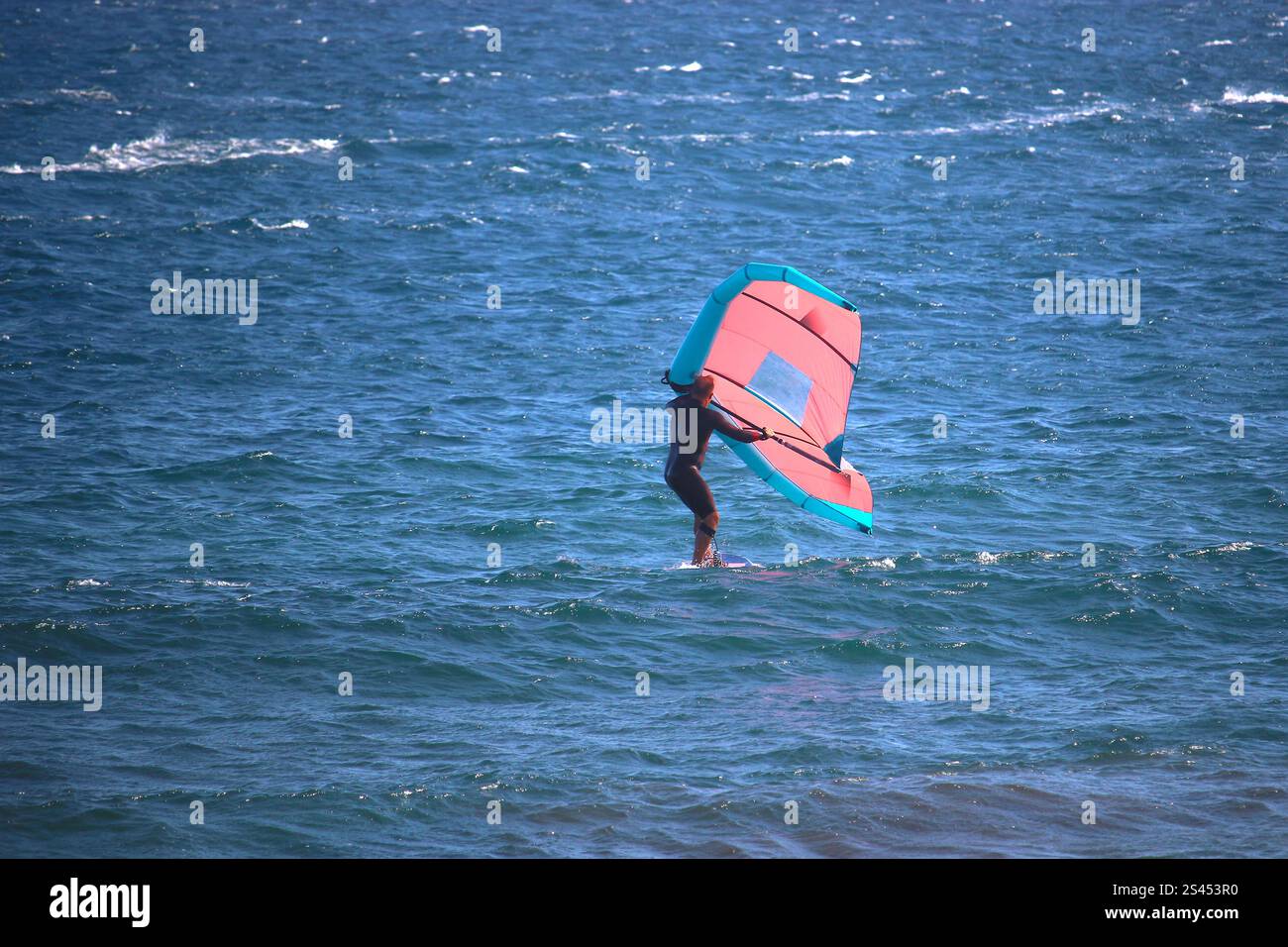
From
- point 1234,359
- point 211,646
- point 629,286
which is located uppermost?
point 629,286

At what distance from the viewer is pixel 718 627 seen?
15266 millimetres

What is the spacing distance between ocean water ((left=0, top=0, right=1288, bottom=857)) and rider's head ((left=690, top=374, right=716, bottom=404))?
7.36 feet

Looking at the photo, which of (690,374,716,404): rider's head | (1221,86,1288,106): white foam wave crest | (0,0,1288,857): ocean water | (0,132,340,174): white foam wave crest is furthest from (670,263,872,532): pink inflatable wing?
(1221,86,1288,106): white foam wave crest

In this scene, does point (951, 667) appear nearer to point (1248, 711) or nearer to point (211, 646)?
point (1248, 711)

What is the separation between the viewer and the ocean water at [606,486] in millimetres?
11828

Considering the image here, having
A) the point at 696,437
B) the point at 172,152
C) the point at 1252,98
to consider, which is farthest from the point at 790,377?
the point at 1252,98

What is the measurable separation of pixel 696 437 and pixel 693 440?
0.06 m

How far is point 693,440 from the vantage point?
52.5 feet

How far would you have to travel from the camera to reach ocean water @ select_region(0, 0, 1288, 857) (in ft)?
38.8

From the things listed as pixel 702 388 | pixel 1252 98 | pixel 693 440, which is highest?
pixel 1252 98

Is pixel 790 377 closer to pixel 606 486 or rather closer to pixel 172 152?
pixel 606 486

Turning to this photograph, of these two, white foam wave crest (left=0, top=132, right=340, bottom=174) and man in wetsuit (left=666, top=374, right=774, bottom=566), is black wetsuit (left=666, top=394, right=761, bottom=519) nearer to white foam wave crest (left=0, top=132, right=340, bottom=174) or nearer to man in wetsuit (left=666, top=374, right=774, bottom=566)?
man in wetsuit (left=666, top=374, right=774, bottom=566)

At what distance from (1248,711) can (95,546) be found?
13185mm
